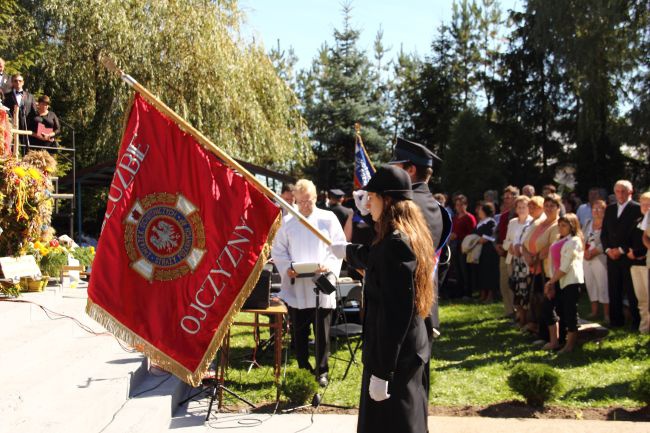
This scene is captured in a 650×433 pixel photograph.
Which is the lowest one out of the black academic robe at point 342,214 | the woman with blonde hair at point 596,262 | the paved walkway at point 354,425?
the paved walkway at point 354,425

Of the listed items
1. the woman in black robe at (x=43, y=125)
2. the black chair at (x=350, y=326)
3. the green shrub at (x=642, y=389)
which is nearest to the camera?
the green shrub at (x=642, y=389)

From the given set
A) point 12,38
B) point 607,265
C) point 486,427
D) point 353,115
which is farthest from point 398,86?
point 486,427

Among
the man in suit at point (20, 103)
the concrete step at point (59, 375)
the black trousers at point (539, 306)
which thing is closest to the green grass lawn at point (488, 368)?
the black trousers at point (539, 306)

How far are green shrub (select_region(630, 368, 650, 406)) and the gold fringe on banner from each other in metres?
3.63

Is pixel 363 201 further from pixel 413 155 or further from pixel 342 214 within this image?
pixel 342 214

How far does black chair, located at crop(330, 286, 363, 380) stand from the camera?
8508 millimetres

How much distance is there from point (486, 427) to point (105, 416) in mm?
3143

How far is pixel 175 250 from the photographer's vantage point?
520cm

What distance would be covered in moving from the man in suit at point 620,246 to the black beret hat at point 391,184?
7183 millimetres

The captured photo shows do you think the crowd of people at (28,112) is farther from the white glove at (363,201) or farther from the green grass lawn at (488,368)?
the white glove at (363,201)

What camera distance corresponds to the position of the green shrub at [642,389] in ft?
20.8

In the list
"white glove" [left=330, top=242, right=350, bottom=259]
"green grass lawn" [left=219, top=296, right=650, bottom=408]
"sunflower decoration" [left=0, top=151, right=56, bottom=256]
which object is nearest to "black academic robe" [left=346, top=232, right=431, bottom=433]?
"white glove" [left=330, top=242, right=350, bottom=259]

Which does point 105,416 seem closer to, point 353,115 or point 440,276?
point 440,276

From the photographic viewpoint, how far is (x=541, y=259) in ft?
31.1
